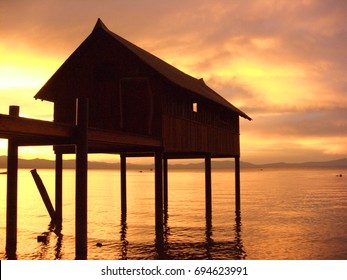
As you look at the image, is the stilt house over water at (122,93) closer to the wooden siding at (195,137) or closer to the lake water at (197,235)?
the wooden siding at (195,137)

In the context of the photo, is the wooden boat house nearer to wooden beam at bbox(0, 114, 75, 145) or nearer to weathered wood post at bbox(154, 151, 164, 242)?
weathered wood post at bbox(154, 151, 164, 242)

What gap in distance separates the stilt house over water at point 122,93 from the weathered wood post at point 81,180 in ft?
18.3

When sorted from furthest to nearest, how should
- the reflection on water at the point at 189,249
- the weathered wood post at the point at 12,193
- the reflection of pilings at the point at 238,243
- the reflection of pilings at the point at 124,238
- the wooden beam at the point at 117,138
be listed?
the reflection of pilings at the point at 238,243 → the reflection of pilings at the point at 124,238 → the reflection on water at the point at 189,249 → the weathered wood post at the point at 12,193 → the wooden beam at the point at 117,138

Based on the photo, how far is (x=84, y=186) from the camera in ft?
46.9

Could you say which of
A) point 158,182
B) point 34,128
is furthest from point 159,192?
point 34,128

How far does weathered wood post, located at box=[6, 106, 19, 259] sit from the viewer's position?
690 inches

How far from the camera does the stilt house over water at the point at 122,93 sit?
67.0ft

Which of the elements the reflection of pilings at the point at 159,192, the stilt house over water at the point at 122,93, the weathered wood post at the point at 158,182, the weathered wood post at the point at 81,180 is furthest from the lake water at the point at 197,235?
the stilt house over water at the point at 122,93

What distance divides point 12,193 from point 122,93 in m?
6.25

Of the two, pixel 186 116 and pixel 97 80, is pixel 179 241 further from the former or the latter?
pixel 97 80

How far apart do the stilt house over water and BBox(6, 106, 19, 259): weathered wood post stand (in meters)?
3.92

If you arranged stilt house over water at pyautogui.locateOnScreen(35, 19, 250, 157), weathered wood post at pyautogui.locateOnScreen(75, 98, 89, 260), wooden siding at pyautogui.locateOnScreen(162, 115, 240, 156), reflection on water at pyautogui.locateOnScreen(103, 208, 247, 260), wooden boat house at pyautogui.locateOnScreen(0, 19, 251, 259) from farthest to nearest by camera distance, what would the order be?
wooden siding at pyautogui.locateOnScreen(162, 115, 240, 156), stilt house over water at pyautogui.locateOnScreen(35, 19, 250, 157), wooden boat house at pyautogui.locateOnScreen(0, 19, 251, 259), reflection on water at pyautogui.locateOnScreen(103, 208, 247, 260), weathered wood post at pyautogui.locateOnScreen(75, 98, 89, 260)

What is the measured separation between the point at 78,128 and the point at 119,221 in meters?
16.3

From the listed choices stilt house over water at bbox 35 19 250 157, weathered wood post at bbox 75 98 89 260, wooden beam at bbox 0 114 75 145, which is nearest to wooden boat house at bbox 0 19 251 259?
stilt house over water at bbox 35 19 250 157
